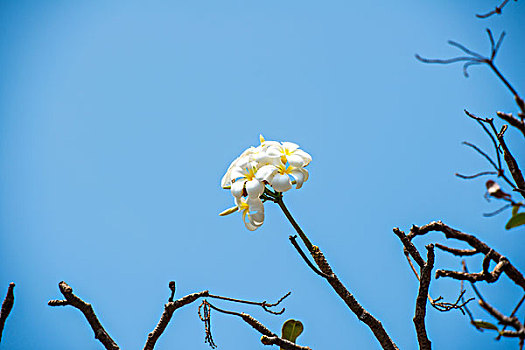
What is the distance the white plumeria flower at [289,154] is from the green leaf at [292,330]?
20 cm

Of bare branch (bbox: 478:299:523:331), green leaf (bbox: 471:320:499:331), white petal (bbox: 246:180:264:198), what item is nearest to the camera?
bare branch (bbox: 478:299:523:331)

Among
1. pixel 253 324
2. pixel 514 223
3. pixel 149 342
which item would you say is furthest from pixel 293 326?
pixel 514 223

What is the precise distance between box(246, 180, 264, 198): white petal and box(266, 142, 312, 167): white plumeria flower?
0.04 metres

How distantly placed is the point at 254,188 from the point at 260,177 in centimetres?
2

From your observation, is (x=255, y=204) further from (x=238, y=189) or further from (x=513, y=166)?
(x=513, y=166)

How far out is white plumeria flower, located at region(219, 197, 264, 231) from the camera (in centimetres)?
61

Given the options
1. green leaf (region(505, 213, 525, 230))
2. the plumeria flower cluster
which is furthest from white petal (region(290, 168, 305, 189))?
green leaf (region(505, 213, 525, 230))

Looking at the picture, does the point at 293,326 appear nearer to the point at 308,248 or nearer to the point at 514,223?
the point at 308,248

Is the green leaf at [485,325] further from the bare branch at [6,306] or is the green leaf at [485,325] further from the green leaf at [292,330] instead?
the bare branch at [6,306]

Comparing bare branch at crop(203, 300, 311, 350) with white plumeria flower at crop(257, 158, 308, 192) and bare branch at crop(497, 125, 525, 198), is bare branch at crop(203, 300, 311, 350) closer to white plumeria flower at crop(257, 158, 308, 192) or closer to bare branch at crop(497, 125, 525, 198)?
white plumeria flower at crop(257, 158, 308, 192)

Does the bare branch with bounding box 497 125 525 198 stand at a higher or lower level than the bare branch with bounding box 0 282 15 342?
lower

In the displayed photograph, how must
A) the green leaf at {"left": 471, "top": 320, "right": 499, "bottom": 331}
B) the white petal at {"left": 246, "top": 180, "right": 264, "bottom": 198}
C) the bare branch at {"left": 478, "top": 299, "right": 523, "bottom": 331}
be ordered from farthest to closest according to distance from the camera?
the white petal at {"left": 246, "top": 180, "right": 264, "bottom": 198}
the green leaf at {"left": 471, "top": 320, "right": 499, "bottom": 331}
the bare branch at {"left": 478, "top": 299, "right": 523, "bottom": 331}

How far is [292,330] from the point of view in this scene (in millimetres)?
650

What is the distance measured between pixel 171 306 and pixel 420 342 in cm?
30
